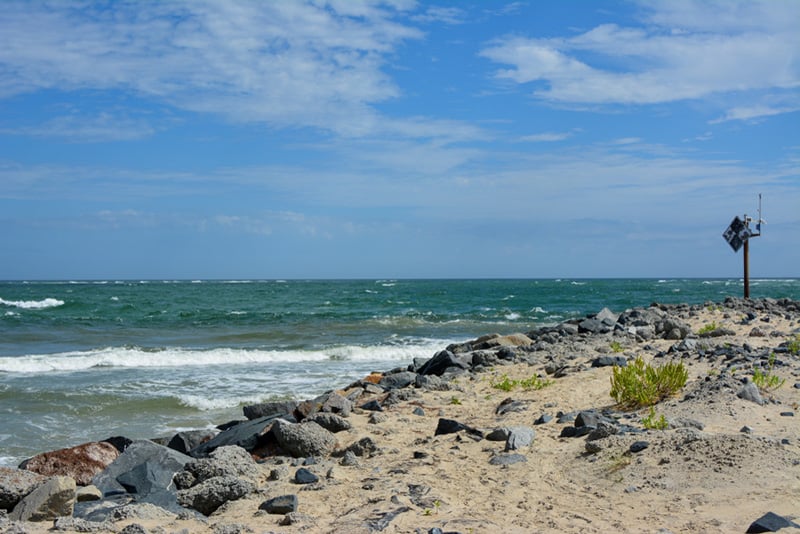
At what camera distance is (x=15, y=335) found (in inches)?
987

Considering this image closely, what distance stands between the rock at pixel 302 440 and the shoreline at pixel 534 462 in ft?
0.06

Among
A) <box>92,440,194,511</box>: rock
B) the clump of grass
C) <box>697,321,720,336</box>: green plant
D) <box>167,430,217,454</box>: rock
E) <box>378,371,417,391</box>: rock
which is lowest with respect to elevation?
<box>167,430,217,454</box>: rock

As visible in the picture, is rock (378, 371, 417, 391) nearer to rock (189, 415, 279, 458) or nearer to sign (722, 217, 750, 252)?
rock (189, 415, 279, 458)

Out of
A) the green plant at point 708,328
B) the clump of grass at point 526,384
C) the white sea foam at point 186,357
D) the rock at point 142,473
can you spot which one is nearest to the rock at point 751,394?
the clump of grass at point 526,384

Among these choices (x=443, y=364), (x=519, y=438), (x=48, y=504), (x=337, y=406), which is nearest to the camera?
(x=48, y=504)

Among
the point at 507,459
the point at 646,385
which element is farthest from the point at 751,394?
the point at 507,459

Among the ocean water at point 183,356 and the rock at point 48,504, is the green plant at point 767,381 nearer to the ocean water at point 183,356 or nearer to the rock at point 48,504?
the rock at point 48,504

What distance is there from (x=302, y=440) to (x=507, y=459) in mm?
1983

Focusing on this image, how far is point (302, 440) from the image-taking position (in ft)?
21.5

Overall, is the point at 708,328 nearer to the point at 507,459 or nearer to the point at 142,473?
the point at 507,459

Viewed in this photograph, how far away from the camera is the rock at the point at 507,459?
5676 mm

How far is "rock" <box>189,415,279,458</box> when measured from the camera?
7000 millimetres

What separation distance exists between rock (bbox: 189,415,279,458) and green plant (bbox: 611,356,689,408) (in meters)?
3.47

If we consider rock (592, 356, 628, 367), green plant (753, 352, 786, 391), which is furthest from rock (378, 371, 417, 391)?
green plant (753, 352, 786, 391)
